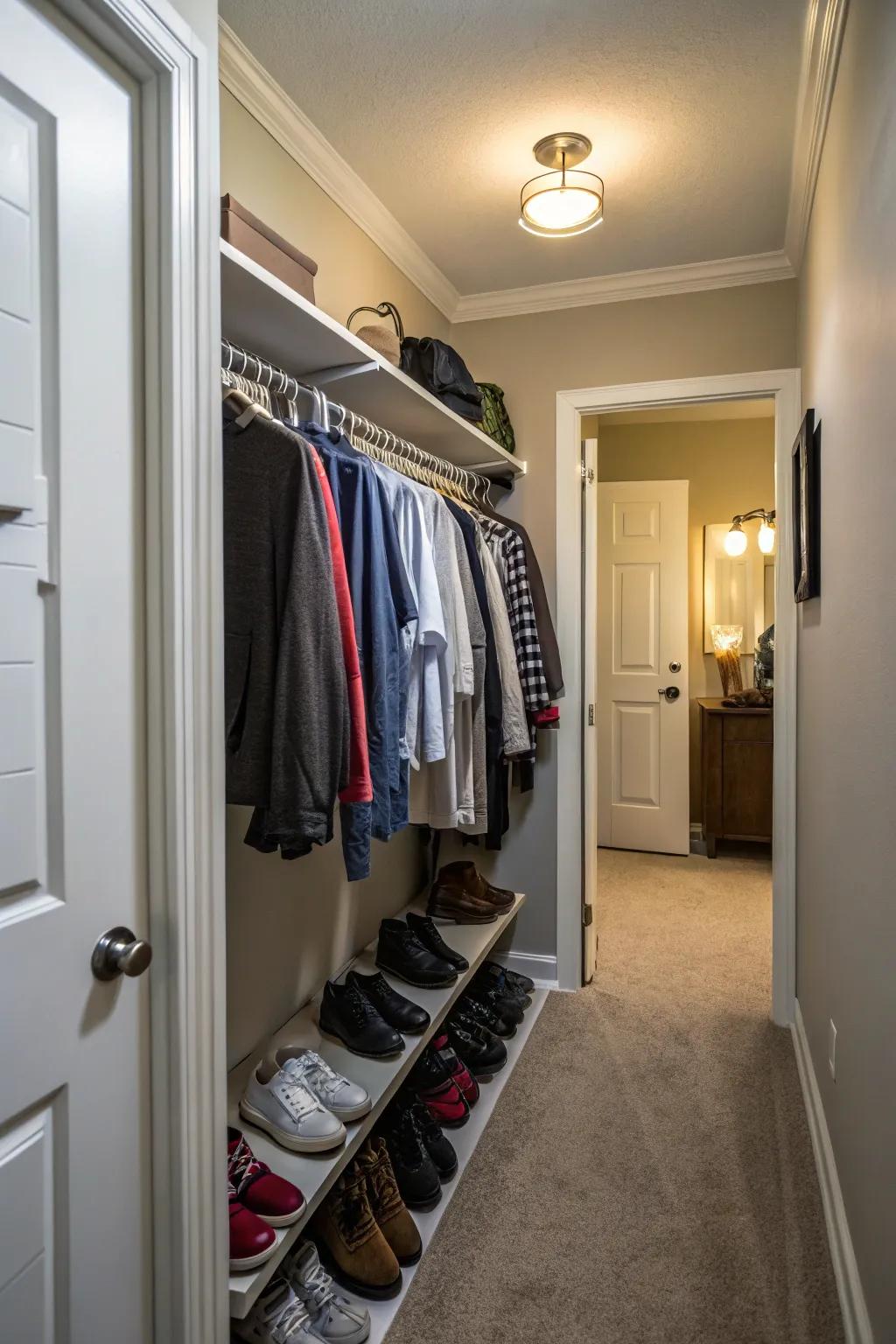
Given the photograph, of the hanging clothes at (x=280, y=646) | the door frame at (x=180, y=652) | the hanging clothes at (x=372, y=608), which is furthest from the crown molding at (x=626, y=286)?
the door frame at (x=180, y=652)

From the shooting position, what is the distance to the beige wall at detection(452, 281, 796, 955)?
2.83 metres

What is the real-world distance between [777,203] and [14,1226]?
2894mm

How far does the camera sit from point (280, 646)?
1.36 m

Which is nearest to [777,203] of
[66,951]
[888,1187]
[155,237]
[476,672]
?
[476,672]

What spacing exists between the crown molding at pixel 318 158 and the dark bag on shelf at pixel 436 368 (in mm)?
405

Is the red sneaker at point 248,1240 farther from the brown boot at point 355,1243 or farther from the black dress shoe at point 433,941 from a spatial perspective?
the black dress shoe at point 433,941

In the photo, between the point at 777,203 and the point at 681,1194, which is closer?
the point at 681,1194

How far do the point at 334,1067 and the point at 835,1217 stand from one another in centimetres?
109

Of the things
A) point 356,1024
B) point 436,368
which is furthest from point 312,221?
point 356,1024

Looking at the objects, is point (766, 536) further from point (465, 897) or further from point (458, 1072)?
point (458, 1072)

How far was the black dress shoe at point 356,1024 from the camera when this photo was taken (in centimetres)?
186

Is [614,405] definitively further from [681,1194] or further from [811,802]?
[681,1194]

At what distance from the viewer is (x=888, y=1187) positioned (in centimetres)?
121

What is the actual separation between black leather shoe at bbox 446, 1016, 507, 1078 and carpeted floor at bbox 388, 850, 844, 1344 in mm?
95
